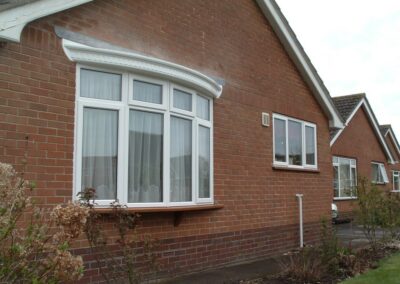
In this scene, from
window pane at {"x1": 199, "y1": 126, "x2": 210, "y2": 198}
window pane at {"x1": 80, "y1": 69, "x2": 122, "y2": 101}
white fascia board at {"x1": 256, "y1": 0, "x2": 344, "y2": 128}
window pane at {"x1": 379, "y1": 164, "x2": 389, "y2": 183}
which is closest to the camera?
window pane at {"x1": 80, "y1": 69, "x2": 122, "y2": 101}

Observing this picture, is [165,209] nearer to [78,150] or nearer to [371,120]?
[78,150]

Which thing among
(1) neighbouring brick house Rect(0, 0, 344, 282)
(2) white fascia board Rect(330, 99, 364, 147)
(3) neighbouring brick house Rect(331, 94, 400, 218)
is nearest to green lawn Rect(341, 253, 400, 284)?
(1) neighbouring brick house Rect(0, 0, 344, 282)

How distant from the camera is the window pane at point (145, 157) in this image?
715 centimetres

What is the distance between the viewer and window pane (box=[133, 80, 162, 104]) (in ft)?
23.9

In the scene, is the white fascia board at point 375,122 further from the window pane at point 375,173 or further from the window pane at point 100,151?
the window pane at point 100,151

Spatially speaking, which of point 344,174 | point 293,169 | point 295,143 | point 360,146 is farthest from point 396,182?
point 293,169

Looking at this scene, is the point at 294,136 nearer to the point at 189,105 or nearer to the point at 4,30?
the point at 189,105

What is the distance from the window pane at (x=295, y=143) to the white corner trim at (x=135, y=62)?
3.89 metres

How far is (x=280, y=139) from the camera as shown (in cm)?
1128

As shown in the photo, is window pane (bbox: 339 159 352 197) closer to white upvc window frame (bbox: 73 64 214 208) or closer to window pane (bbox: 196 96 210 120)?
window pane (bbox: 196 96 210 120)

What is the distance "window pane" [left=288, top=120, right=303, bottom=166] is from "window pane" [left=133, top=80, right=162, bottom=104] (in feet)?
16.1

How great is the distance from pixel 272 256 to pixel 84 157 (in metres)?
5.36

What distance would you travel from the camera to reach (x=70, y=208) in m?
3.92

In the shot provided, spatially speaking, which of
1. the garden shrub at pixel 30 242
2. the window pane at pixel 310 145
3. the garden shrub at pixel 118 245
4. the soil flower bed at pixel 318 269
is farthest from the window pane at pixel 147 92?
the window pane at pixel 310 145
